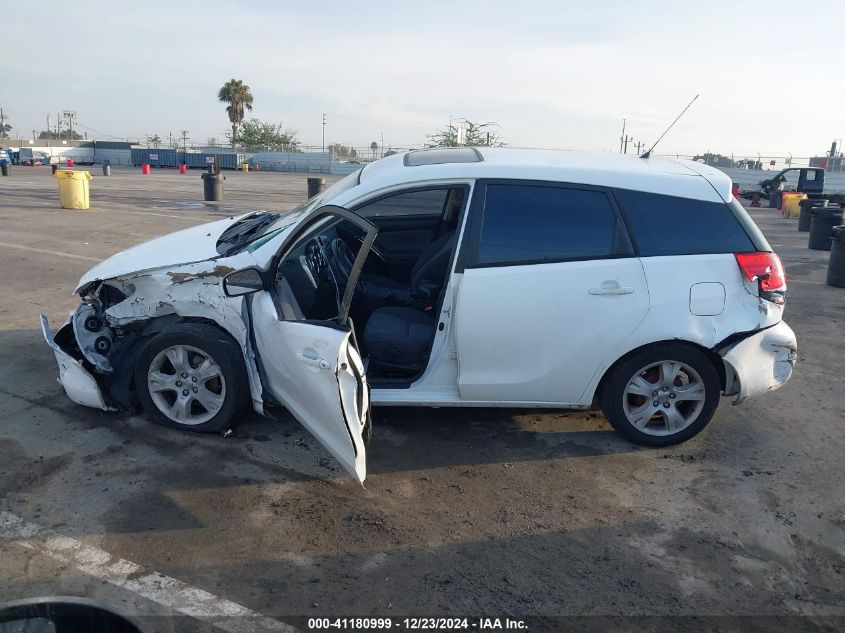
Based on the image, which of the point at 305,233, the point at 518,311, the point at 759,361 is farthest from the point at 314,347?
the point at 759,361

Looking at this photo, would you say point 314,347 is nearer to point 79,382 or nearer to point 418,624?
point 418,624

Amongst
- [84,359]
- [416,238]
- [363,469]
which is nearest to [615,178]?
[416,238]

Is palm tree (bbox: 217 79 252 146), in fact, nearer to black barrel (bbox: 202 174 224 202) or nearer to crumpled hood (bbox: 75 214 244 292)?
black barrel (bbox: 202 174 224 202)

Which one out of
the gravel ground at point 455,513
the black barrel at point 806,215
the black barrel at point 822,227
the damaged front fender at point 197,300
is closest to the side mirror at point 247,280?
the damaged front fender at point 197,300

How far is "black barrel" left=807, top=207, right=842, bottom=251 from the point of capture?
46.0 ft

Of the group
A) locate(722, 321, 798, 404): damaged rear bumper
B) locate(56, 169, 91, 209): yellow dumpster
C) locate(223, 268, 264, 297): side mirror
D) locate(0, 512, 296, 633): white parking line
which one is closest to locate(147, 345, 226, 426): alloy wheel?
locate(223, 268, 264, 297): side mirror

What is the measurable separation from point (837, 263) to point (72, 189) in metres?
16.0

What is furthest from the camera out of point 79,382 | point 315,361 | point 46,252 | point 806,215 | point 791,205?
point 791,205

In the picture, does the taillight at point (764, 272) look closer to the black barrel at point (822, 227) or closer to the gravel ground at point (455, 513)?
the gravel ground at point (455, 513)

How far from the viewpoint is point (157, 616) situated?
9.43 feet

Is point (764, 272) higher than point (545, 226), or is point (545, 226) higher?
point (545, 226)

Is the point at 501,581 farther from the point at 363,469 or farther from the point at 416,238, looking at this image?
the point at 416,238

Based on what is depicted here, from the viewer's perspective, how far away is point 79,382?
4539 mm

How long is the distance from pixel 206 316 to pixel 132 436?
92cm
